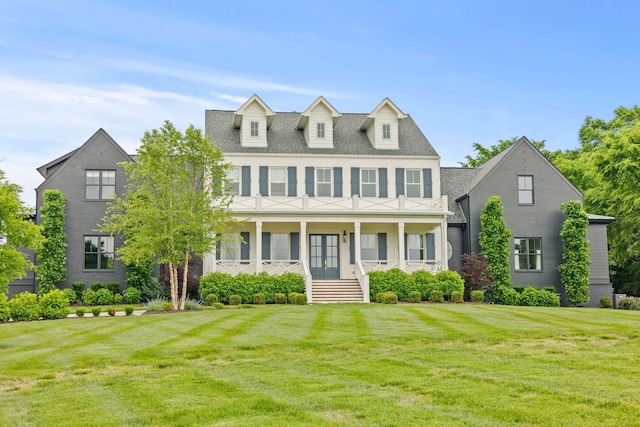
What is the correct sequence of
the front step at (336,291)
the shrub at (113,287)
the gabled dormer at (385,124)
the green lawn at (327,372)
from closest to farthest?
the green lawn at (327,372)
the front step at (336,291)
the shrub at (113,287)
the gabled dormer at (385,124)

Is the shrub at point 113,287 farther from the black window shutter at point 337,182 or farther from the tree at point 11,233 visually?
the tree at point 11,233

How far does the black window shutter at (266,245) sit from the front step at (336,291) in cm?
298

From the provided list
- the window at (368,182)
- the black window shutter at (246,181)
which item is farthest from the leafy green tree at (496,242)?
the black window shutter at (246,181)

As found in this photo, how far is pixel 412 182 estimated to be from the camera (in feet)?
108

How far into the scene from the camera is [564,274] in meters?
32.0

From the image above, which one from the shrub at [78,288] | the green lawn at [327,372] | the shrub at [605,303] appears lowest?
the shrub at [605,303]

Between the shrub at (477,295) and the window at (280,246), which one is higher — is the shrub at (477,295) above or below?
below

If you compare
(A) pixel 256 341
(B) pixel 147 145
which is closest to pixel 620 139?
(B) pixel 147 145

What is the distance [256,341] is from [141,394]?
198 inches

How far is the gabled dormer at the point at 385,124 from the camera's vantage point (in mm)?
33594

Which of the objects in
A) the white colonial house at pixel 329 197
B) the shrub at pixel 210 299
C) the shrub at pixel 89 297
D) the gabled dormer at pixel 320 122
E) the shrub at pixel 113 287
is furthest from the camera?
the gabled dormer at pixel 320 122

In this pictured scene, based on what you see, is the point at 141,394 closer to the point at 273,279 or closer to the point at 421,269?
the point at 273,279

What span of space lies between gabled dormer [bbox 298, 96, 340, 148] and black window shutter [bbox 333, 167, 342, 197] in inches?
60.2

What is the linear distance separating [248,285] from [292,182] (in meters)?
6.15
